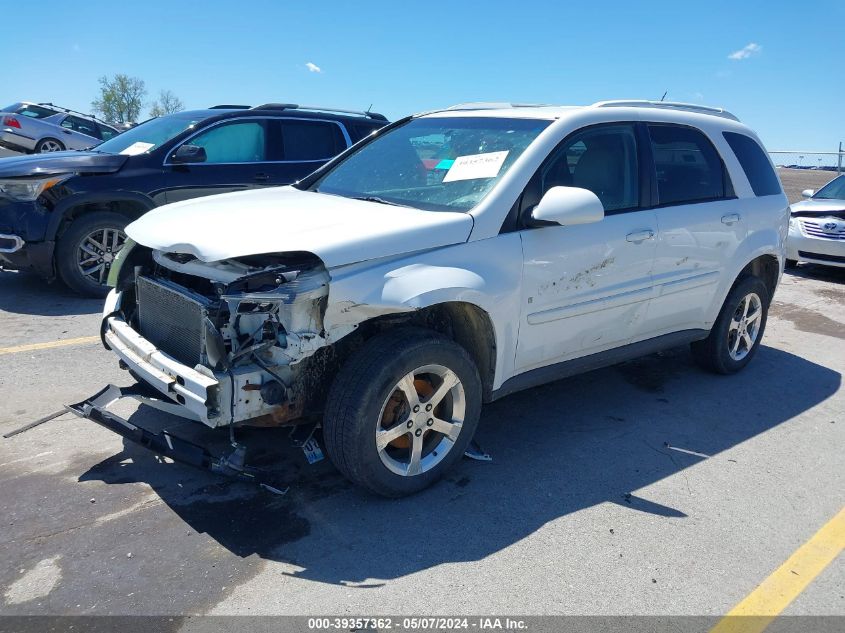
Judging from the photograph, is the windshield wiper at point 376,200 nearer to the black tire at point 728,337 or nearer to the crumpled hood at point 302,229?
the crumpled hood at point 302,229

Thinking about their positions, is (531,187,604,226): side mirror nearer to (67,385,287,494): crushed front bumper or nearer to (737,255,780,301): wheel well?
(67,385,287,494): crushed front bumper

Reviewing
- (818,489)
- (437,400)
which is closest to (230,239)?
(437,400)

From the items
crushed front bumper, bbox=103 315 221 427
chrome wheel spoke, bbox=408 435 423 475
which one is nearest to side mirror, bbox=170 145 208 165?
crushed front bumper, bbox=103 315 221 427

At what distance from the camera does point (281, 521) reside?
3277mm

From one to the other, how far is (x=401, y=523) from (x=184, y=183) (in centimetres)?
492

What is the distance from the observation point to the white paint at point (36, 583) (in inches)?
107

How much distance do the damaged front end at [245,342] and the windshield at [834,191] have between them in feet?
33.5

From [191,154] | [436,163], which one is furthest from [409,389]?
[191,154]

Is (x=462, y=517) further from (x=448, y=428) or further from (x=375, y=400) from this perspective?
(x=375, y=400)

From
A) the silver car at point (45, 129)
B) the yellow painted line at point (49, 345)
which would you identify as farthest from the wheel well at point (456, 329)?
the silver car at point (45, 129)

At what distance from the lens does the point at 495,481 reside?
148 inches

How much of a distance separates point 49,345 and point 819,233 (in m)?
9.74

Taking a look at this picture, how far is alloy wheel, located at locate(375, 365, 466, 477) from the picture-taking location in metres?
3.40

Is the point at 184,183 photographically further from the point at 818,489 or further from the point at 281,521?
the point at 818,489
